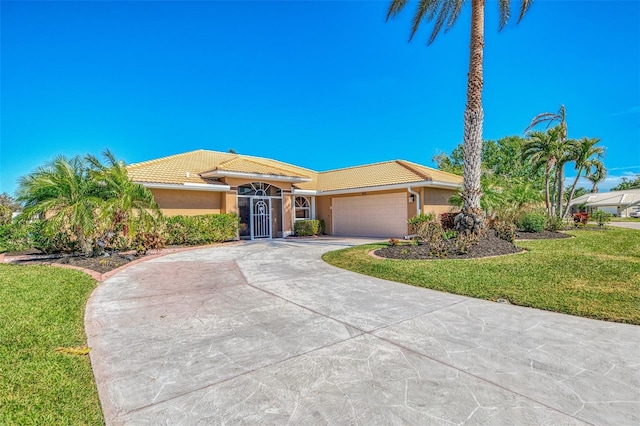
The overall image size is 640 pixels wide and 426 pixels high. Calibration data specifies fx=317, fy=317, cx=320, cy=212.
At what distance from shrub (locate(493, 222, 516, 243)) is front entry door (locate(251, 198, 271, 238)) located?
41.3ft

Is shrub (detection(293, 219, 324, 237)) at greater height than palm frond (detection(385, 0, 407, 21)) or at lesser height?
lesser

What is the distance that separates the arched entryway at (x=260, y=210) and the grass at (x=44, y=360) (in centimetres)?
1208

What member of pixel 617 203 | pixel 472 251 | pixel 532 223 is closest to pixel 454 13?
pixel 532 223

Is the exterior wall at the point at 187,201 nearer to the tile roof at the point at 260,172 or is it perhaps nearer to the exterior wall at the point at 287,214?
the tile roof at the point at 260,172

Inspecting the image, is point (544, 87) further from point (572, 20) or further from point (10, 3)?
point (10, 3)

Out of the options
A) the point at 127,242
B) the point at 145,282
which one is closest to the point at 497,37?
the point at 145,282

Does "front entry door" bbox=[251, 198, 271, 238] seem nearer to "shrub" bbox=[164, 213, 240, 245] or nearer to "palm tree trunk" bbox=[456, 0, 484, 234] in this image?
"shrub" bbox=[164, 213, 240, 245]

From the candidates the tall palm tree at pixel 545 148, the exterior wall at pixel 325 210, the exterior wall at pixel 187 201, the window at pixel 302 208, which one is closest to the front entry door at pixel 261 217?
the exterior wall at pixel 187 201

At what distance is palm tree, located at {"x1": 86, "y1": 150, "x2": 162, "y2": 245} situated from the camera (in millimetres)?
10359

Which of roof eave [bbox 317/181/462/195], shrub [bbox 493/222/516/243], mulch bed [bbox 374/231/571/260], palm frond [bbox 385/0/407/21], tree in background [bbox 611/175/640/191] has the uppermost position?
palm frond [bbox 385/0/407/21]

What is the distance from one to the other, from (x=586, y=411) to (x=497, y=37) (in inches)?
645

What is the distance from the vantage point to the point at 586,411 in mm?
2717

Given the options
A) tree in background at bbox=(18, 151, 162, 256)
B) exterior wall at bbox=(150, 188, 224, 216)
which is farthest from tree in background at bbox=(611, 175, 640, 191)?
tree in background at bbox=(18, 151, 162, 256)

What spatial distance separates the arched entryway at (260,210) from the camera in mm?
18953
